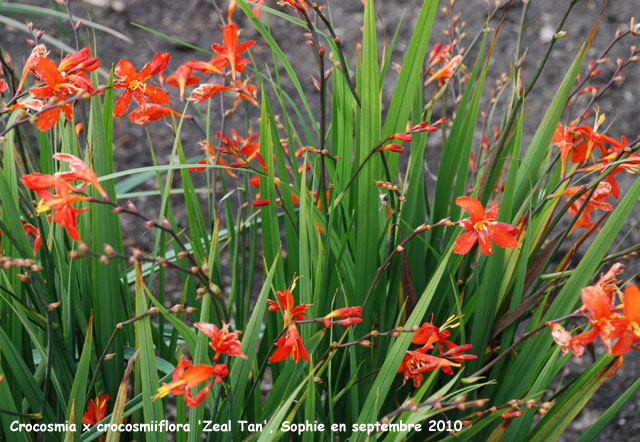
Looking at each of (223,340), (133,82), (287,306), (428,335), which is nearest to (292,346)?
(287,306)

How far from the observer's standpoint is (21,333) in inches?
53.5

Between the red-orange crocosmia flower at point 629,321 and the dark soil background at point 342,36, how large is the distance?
2.10 meters

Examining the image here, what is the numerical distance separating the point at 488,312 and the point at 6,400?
981mm

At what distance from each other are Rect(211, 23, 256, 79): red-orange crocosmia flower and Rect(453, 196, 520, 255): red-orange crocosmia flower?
62 centimetres

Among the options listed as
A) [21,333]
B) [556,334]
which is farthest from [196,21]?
[556,334]

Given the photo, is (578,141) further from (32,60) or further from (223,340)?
(32,60)

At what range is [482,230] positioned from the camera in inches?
46.7

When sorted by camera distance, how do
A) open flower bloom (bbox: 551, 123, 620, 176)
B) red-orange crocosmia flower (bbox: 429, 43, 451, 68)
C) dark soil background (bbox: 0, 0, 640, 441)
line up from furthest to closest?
1. dark soil background (bbox: 0, 0, 640, 441)
2. red-orange crocosmia flower (bbox: 429, 43, 451, 68)
3. open flower bloom (bbox: 551, 123, 620, 176)

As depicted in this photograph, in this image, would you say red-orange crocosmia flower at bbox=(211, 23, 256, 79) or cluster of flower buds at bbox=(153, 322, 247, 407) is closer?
cluster of flower buds at bbox=(153, 322, 247, 407)

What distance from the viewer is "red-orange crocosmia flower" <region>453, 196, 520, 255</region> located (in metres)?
1.17

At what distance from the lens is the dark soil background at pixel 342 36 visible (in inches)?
124

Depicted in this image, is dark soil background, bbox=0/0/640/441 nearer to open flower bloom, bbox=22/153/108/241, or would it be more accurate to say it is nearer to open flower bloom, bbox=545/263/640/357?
open flower bloom, bbox=22/153/108/241

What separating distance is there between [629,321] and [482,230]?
0.96 feet

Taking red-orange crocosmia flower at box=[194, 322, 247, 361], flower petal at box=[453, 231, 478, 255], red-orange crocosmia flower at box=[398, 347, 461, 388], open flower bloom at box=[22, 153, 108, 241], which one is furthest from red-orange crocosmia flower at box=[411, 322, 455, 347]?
open flower bloom at box=[22, 153, 108, 241]
